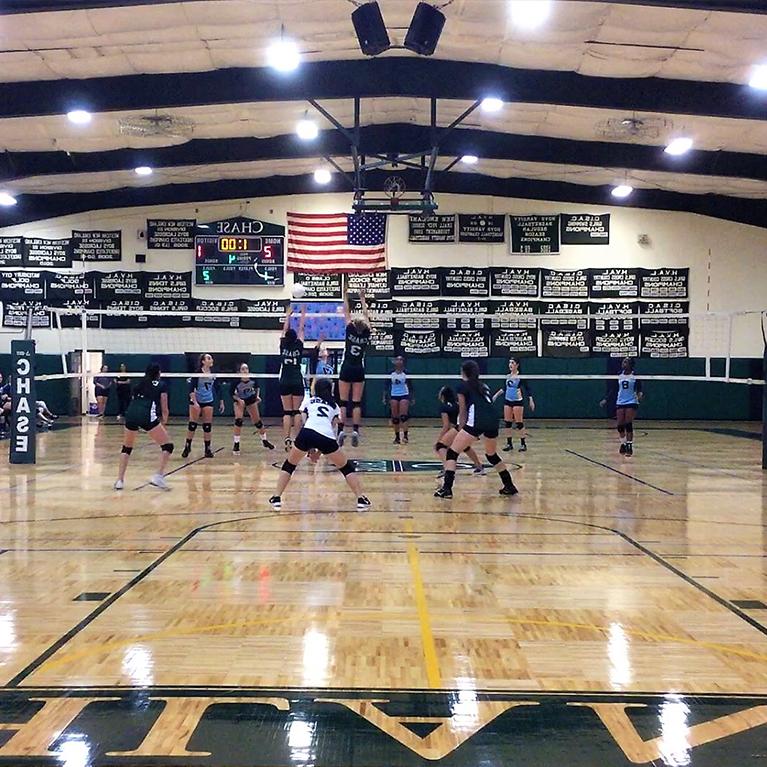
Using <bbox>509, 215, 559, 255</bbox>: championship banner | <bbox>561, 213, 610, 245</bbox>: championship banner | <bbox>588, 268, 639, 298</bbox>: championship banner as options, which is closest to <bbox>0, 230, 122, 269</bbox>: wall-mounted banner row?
<bbox>509, 215, 559, 255</bbox>: championship banner

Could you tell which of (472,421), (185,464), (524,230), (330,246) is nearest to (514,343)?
(524,230)

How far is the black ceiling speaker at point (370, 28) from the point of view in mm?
10656

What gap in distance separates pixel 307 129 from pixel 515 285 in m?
8.50

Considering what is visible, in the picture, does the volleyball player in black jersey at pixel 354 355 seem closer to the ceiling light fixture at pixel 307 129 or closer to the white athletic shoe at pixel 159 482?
the white athletic shoe at pixel 159 482

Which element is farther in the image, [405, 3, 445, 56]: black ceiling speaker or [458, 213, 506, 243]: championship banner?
[458, 213, 506, 243]: championship banner

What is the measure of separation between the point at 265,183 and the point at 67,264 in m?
6.10

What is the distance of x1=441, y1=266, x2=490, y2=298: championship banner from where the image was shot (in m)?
24.5

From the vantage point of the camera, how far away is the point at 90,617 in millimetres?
5363

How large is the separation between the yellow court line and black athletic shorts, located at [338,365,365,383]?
24.8ft

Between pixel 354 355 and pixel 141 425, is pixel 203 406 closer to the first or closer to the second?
pixel 354 355

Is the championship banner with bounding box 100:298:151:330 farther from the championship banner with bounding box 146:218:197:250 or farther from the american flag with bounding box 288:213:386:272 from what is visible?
the american flag with bounding box 288:213:386:272

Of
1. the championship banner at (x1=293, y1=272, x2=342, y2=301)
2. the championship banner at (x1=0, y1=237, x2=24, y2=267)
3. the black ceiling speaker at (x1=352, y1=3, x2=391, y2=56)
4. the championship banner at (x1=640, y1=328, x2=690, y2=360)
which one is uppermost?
the black ceiling speaker at (x1=352, y1=3, x2=391, y2=56)

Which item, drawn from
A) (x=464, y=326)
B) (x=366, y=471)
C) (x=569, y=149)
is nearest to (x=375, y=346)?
(x=464, y=326)

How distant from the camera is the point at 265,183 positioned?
23.7 meters
